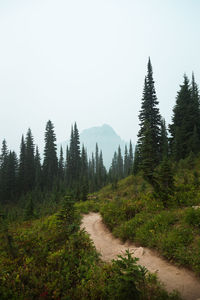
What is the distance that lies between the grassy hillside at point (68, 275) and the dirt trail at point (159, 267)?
0.43 meters

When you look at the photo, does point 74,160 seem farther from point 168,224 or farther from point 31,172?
point 168,224

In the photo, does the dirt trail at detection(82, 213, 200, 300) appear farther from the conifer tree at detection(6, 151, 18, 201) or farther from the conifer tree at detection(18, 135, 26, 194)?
the conifer tree at detection(6, 151, 18, 201)

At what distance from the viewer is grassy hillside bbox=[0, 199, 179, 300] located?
3.93m

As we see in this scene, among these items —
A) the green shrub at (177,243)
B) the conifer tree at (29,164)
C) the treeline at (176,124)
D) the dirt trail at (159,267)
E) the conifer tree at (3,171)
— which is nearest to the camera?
the dirt trail at (159,267)

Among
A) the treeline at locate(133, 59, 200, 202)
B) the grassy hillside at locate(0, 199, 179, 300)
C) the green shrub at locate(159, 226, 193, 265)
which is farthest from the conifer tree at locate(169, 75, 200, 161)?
the grassy hillside at locate(0, 199, 179, 300)

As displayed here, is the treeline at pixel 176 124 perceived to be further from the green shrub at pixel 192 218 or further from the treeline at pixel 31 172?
the treeline at pixel 31 172

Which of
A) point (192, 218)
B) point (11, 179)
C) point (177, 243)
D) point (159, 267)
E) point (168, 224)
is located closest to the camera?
point (159, 267)

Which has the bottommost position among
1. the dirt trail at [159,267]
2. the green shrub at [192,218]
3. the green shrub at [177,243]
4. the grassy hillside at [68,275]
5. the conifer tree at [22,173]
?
the dirt trail at [159,267]

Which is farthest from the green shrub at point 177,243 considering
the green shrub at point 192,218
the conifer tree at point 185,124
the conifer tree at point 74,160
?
the conifer tree at point 74,160

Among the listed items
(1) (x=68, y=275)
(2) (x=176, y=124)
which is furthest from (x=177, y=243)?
(2) (x=176, y=124)

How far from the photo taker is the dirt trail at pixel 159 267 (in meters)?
4.33

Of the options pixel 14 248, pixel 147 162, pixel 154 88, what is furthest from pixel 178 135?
pixel 14 248

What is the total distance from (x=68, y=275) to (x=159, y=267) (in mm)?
3313

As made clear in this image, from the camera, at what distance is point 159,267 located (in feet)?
17.8
